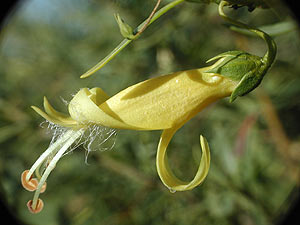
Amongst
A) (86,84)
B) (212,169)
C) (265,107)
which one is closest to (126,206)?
(212,169)

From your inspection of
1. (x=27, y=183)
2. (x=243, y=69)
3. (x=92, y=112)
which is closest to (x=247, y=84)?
(x=243, y=69)

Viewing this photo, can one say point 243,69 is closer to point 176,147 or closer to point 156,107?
point 156,107

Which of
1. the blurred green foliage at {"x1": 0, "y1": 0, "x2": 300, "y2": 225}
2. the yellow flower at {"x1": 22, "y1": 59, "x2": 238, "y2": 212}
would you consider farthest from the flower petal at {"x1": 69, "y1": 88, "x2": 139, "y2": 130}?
the blurred green foliage at {"x1": 0, "y1": 0, "x2": 300, "y2": 225}

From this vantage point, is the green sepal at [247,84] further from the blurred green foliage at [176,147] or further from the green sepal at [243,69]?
the blurred green foliage at [176,147]

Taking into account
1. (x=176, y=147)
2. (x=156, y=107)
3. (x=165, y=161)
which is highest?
(x=156, y=107)

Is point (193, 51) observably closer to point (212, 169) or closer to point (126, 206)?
point (212, 169)

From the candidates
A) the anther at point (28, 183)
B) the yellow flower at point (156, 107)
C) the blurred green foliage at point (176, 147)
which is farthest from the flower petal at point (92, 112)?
the blurred green foliage at point (176, 147)
